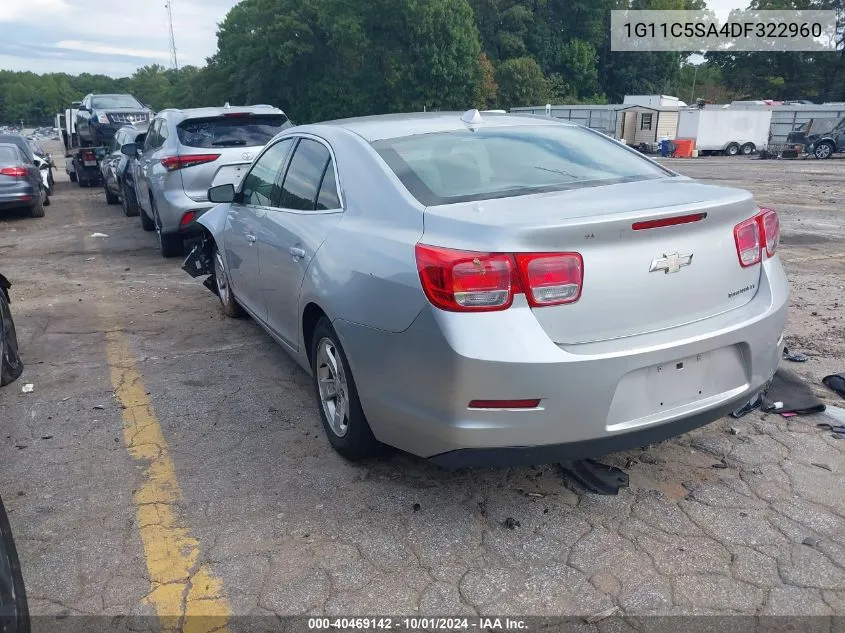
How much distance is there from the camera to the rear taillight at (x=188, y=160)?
820 cm

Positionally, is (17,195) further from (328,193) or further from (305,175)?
(328,193)

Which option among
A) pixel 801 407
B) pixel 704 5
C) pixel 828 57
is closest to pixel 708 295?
pixel 801 407

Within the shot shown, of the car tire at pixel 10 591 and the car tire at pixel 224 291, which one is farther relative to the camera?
the car tire at pixel 224 291

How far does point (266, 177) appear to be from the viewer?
4758 mm

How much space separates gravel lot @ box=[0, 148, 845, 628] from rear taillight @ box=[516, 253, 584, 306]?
1.04m

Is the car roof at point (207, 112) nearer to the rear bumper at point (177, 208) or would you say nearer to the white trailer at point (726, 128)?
the rear bumper at point (177, 208)

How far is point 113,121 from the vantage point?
21.3 m

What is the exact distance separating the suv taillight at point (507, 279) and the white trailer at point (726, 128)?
130ft

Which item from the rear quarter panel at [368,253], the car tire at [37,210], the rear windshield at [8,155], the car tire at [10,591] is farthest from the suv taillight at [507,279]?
the car tire at [37,210]

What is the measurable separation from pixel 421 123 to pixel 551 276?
67.4 inches

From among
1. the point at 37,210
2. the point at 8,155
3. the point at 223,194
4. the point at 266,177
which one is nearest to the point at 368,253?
the point at 266,177

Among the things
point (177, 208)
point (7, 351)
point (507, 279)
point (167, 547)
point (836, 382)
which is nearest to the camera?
point (507, 279)

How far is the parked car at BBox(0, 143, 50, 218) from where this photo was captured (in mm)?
12836

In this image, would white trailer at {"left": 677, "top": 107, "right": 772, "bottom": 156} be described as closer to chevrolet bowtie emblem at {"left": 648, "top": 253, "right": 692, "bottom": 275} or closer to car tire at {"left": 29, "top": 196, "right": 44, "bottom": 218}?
car tire at {"left": 29, "top": 196, "right": 44, "bottom": 218}
